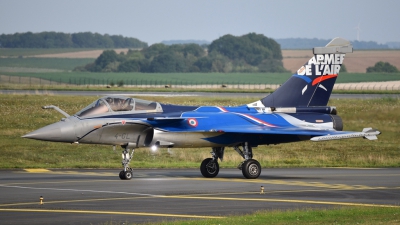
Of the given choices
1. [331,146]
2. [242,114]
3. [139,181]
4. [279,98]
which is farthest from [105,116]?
[331,146]

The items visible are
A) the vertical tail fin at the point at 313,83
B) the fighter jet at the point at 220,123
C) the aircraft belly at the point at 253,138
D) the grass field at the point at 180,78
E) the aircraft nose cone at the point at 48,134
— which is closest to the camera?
the aircraft nose cone at the point at 48,134

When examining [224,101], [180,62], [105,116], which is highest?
[180,62]

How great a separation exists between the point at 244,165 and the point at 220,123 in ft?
5.05

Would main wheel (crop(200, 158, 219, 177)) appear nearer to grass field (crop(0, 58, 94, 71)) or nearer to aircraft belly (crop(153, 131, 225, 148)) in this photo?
aircraft belly (crop(153, 131, 225, 148))

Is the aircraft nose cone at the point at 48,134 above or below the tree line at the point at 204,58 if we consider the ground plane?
below

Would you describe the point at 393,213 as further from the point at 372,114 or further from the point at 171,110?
the point at 372,114

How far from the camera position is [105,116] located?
75.9 feet

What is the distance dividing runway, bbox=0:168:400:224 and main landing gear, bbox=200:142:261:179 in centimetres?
43

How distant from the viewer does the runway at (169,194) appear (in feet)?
53.0

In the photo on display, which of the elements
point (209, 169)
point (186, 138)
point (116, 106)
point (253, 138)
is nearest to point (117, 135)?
point (116, 106)

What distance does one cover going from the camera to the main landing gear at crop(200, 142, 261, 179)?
2425 centimetres

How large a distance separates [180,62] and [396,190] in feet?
461

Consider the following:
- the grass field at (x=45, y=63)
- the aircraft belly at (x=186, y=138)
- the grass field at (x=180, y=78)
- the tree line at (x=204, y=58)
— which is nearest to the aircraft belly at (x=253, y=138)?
the aircraft belly at (x=186, y=138)

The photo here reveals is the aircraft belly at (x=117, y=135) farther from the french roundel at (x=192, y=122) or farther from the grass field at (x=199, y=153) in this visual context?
the grass field at (x=199, y=153)
